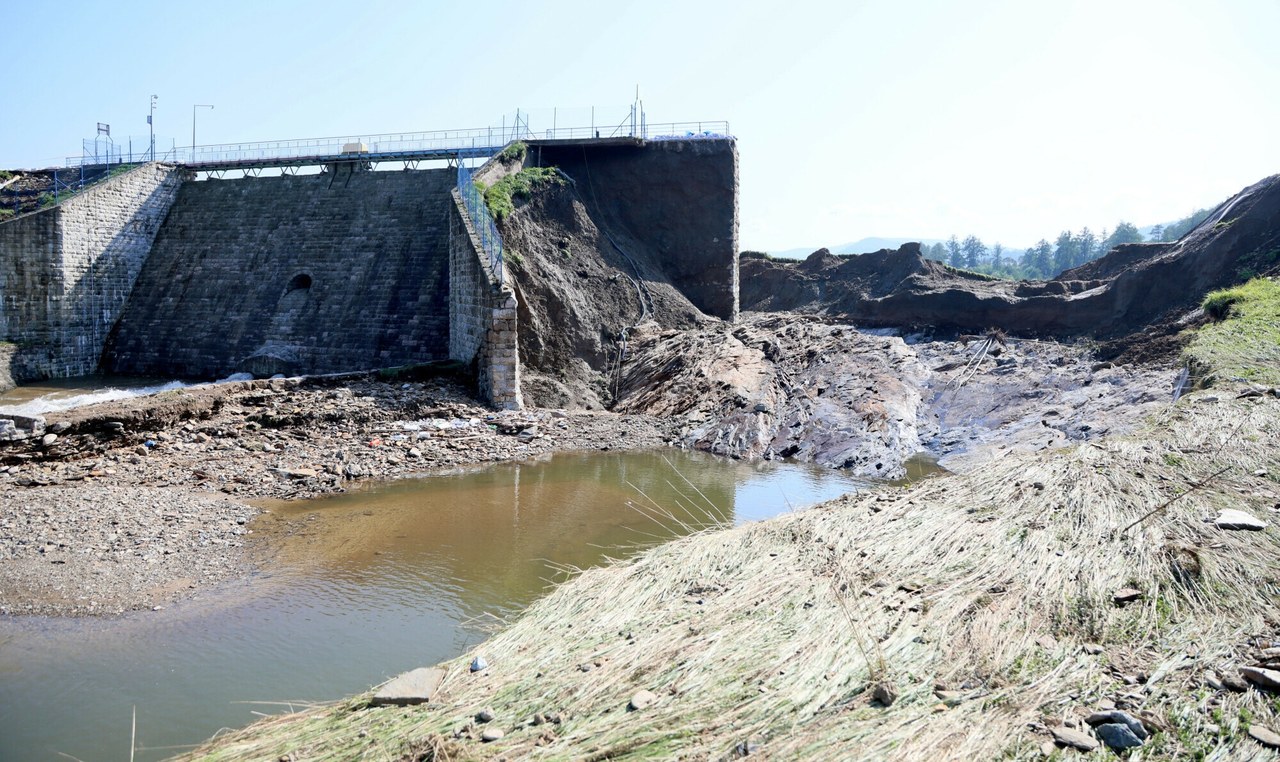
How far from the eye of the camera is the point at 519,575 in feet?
28.6

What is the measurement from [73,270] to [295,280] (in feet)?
17.4

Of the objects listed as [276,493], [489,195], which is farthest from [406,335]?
[276,493]

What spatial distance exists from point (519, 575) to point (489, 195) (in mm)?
12037

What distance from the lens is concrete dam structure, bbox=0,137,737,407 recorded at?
1906 cm

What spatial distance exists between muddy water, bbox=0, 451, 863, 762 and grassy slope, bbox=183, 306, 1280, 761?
1.19 m

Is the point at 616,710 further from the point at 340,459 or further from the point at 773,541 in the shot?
the point at 340,459

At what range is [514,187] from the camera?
65.1 feet

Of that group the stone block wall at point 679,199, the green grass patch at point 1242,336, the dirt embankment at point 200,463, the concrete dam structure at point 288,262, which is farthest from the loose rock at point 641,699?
the stone block wall at point 679,199

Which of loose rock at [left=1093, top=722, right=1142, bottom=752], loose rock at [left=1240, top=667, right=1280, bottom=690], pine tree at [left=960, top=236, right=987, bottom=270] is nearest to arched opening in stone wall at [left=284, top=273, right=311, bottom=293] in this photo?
loose rock at [left=1093, top=722, right=1142, bottom=752]

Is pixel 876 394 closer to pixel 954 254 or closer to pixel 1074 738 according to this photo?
pixel 1074 738

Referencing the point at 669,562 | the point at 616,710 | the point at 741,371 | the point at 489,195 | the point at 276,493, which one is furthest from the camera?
the point at 489,195

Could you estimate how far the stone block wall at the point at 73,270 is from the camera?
19359mm

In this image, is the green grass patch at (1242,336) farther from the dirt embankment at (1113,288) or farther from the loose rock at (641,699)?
the loose rock at (641,699)

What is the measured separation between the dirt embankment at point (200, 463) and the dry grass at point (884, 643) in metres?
3.95
